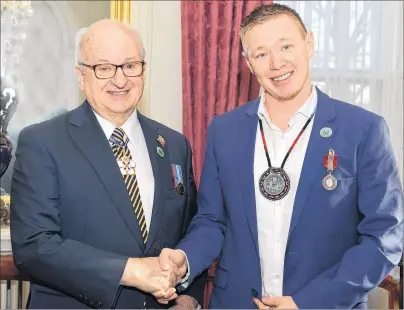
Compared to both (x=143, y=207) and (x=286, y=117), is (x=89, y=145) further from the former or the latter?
(x=286, y=117)

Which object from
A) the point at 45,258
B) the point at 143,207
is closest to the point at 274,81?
the point at 143,207

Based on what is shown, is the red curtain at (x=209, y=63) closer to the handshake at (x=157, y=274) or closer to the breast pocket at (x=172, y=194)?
the breast pocket at (x=172, y=194)

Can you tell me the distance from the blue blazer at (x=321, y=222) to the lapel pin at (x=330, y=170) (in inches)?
0.6

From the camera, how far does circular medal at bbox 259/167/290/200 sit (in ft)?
7.54

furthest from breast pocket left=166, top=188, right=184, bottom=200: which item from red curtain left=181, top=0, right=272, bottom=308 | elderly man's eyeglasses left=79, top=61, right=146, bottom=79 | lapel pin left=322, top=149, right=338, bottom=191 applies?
red curtain left=181, top=0, right=272, bottom=308

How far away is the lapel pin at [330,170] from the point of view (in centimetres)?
227

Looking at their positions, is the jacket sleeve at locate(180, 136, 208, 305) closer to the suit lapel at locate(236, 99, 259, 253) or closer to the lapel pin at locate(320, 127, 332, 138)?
the suit lapel at locate(236, 99, 259, 253)

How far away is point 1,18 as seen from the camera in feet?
13.8

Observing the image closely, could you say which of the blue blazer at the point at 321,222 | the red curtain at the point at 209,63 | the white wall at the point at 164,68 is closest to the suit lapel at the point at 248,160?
the blue blazer at the point at 321,222

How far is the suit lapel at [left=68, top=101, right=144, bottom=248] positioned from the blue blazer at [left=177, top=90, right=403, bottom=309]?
0.27m

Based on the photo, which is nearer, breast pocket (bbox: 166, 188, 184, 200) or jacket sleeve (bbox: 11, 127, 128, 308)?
jacket sleeve (bbox: 11, 127, 128, 308)

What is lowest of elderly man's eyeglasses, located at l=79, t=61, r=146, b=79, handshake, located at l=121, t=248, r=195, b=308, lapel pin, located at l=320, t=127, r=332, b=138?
handshake, located at l=121, t=248, r=195, b=308

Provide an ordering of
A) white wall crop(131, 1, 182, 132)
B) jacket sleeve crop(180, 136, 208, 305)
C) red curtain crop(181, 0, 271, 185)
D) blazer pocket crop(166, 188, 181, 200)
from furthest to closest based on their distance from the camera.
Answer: white wall crop(131, 1, 182, 132), red curtain crop(181, 0, 271, 185), jacket sleeve crop(180, 136, 208, 305), blazer pocket crop(166, 188, 181, 200)

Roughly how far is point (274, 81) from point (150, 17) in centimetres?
215
